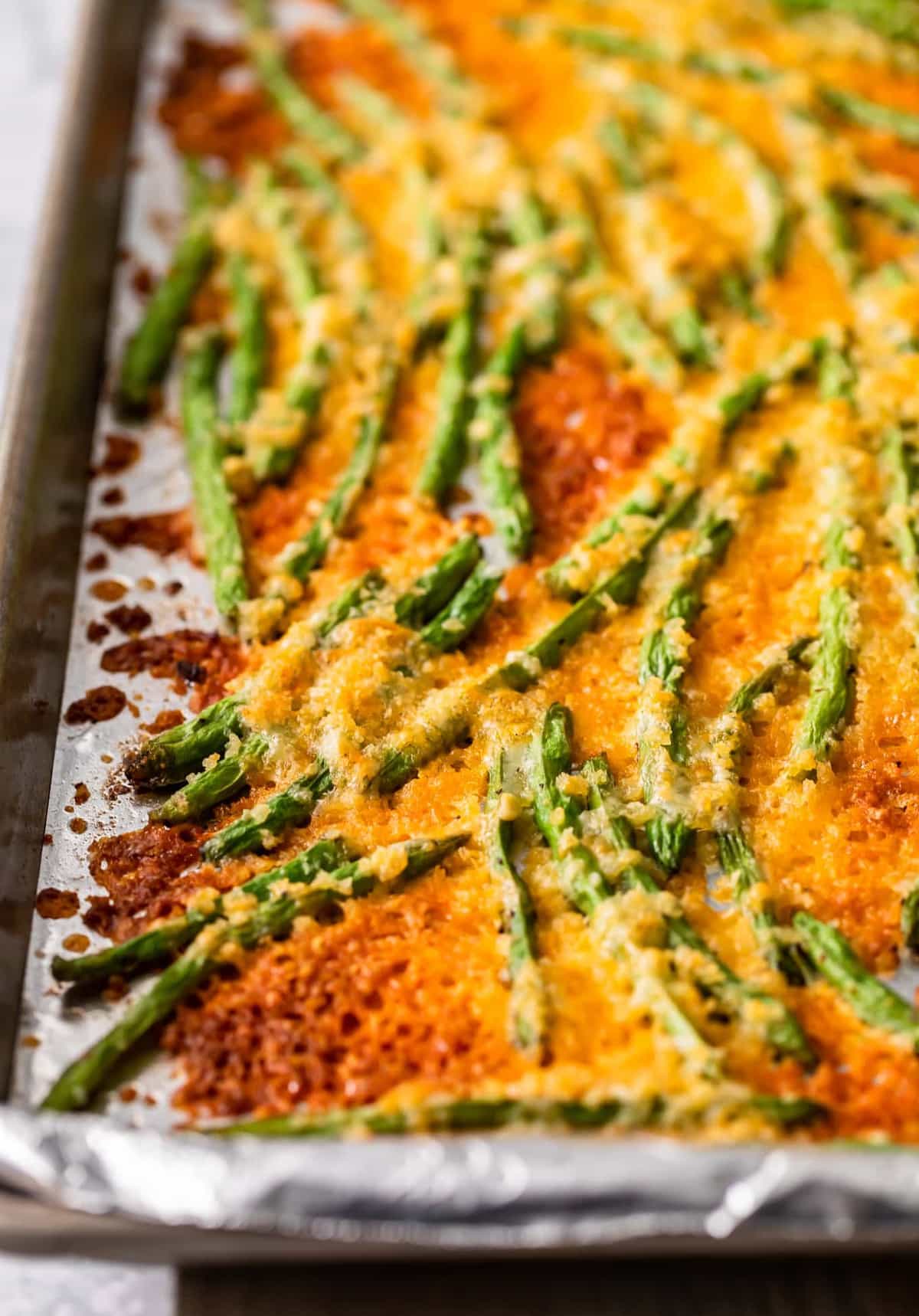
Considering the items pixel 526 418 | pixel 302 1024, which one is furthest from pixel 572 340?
pixel 302 1024

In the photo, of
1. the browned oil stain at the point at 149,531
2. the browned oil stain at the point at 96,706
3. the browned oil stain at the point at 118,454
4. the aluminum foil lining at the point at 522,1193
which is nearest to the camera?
the aluminum foil lining at the point at 522,1193

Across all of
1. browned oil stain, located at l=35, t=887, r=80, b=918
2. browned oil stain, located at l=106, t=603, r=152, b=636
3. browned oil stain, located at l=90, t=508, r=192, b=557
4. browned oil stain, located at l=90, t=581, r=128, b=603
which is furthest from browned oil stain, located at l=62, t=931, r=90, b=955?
browned oil stain, located at l=90, t=508, r=192, b=557

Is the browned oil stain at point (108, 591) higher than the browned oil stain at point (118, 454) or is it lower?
lower

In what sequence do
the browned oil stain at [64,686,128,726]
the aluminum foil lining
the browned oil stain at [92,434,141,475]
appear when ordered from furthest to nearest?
the browned oil stain at [92,434,141,475]
the browned oil stain at [64,686,128,726]
the aluminum foil lining

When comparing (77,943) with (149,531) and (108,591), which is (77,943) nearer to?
(108,591)

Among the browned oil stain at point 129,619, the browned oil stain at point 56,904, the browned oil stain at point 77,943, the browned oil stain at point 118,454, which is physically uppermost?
the browned oil stain at point 118,454

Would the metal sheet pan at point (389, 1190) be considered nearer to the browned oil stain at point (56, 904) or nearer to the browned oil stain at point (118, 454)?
the browned oil stain at point (56, 904)

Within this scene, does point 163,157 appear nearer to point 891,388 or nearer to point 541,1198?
point 891,388

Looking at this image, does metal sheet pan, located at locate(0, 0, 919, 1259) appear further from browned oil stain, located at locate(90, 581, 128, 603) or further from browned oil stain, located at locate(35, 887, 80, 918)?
browned oil stain, located at locate(90, 581, 128, 603)

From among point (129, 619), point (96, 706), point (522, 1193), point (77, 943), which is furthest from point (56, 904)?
point (522, 1193)

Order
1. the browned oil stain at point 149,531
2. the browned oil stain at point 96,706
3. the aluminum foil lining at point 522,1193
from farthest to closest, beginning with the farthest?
the browned oil stain at point 149,531 → the browned oil stain at point 96,706 → the aluminum foil lining at point 522,1193

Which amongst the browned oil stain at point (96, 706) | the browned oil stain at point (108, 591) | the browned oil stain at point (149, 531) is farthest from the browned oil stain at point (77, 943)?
the browned oil stain at point (149, 531)
